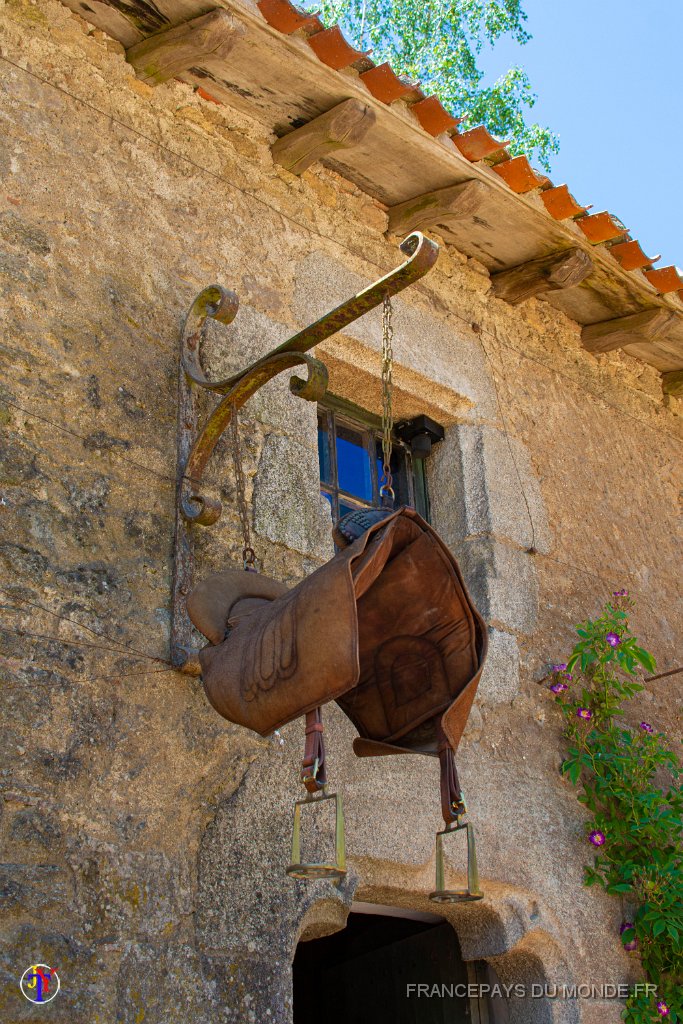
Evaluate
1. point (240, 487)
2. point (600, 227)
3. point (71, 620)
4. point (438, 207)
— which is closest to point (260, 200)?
point (438, 207)

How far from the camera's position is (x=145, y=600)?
2.86 m

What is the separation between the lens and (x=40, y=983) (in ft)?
7.50

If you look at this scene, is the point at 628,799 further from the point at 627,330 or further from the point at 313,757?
the point at 627,330

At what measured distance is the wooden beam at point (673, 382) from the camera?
5414 millimetres

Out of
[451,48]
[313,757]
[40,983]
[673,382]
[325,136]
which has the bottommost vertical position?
[40,983]

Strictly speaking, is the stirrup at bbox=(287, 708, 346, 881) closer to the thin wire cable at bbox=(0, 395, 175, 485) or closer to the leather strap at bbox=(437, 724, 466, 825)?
the leather strap at bbox=(437, 724, 466, 825)

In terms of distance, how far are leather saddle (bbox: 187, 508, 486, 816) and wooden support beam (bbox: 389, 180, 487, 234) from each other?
1.87 meters

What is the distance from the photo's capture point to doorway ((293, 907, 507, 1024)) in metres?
3.65

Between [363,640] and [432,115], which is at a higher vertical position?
[432,115]

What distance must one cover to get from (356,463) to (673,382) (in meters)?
2.19

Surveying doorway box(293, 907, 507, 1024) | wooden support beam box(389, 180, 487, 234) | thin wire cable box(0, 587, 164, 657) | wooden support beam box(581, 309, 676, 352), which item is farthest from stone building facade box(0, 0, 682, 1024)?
wooden support beam box(581, 309, 676, 352)

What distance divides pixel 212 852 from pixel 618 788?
1707mm

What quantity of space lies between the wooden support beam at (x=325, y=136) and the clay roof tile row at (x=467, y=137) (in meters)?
0.10

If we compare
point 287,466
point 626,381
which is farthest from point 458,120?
point 626,381
